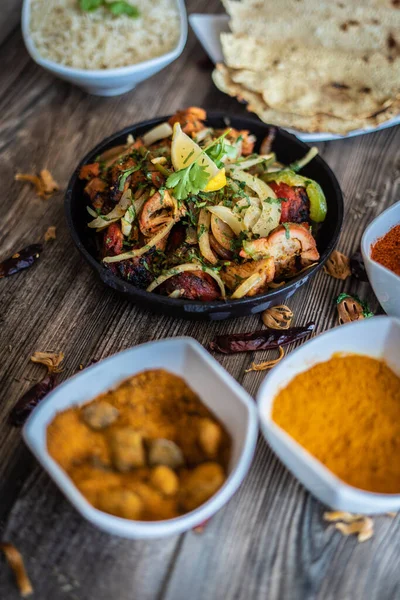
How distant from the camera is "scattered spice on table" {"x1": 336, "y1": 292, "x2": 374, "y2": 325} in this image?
89.4 inches

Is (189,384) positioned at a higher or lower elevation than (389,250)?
higher

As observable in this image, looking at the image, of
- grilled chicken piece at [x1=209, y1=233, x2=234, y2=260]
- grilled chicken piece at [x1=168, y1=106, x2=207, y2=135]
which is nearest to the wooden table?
grilled chicken piece at [x1=209, y1=233, x2=234, y2=260]

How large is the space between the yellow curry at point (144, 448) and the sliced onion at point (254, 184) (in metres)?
0.82

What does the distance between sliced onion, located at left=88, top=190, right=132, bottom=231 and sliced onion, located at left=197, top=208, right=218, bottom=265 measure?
0.90 ft

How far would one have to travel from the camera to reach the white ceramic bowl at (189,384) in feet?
4.89

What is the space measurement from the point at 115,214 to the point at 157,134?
0.49 meters

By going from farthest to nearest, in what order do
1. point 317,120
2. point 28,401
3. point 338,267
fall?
point 317,120 < point 338,267 < point 28,401

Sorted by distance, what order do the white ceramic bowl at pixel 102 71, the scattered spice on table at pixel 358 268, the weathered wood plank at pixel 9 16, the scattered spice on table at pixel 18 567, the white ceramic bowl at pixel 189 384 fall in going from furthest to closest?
the weathered wood plank at pixel 9 16 → the white ceramic bowl at pixel 102 71 → the scattered spice on table at pixel 358 268 → the scattered spice on table at pixel 18 567 → the white ceramic bowl at pixel 189 384

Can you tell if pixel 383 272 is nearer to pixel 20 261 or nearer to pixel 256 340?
pixel 256 340

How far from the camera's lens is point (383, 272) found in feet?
6.66

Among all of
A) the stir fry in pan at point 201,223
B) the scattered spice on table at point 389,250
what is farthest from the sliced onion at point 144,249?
the scattered spice on table at point 389,250

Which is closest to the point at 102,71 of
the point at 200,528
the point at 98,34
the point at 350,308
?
the point at 98,34

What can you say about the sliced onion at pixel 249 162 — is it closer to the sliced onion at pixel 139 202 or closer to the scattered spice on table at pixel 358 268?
the sliced onion at pixel 139 202

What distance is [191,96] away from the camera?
3291mm
